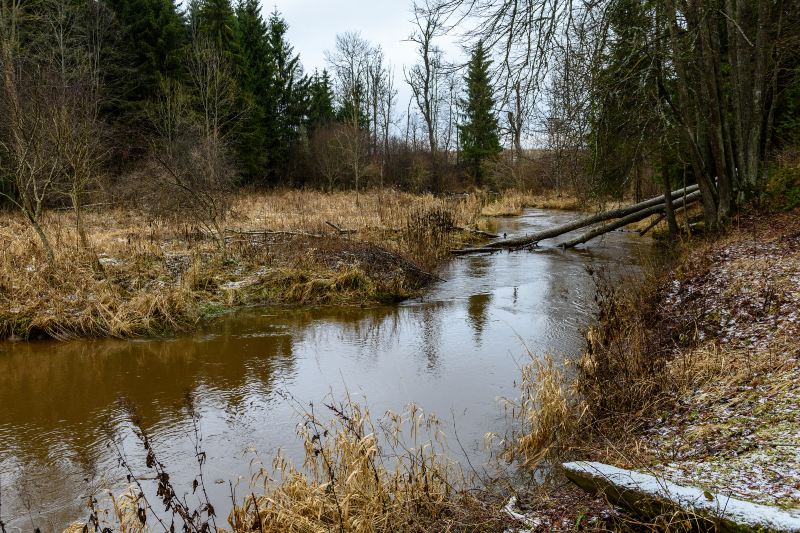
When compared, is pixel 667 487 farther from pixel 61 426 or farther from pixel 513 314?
pixel 513 314

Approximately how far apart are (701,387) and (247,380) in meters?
4.98

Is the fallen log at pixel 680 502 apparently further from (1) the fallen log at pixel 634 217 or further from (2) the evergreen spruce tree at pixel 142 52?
(2) the evergreen spruce tree at pixel 142 52

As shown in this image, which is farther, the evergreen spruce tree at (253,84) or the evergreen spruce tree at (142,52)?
the evergreen spruce tree at (253,84)

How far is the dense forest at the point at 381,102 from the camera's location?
26.1 ft

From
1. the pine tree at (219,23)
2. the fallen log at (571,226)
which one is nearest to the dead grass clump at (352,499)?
the fallen log at (571,226)

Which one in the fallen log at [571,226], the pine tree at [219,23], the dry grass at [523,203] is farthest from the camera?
the pine tree at [219,23]

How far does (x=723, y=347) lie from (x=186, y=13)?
33.5 m

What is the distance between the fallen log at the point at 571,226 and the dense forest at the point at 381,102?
0.55 metres

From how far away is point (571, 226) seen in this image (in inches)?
617

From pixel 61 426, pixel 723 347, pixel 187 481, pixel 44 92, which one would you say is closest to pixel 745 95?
pixel 723 347

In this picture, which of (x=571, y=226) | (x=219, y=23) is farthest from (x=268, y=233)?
(x=219, y=23)

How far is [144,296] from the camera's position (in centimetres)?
920

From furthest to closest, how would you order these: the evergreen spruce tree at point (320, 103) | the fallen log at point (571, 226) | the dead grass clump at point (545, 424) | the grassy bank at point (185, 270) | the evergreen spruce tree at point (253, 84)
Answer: the evergreen spruce tree at point (320, 103) < the evergreen spruce tree at point (253, 84) < the fallen log at point (571, 226) < the grassy bank at point (185, 270) < the dead grass clump at point (545, 424)

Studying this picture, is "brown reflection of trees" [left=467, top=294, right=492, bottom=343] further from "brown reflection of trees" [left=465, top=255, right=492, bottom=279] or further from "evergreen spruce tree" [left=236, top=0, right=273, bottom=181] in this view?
"evergreen spruce tree" [left=236, top=0, right=273, bottom=181]
